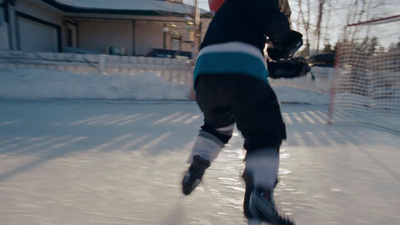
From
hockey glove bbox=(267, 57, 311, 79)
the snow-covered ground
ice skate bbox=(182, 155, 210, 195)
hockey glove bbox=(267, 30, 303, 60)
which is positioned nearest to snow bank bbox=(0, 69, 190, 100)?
the snow-covered ground

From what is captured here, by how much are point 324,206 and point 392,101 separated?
469cm

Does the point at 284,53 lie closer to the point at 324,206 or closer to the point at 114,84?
the point at 324,206

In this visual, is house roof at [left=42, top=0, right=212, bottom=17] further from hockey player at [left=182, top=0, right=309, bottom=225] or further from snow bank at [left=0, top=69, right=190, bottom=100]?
hockey player at [left=182, top=0, right=309, bottom=225]

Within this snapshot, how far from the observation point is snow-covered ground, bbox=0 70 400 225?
59.8 inches

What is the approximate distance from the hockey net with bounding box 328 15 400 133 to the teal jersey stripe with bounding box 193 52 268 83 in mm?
3462

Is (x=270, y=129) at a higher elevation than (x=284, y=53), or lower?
lower

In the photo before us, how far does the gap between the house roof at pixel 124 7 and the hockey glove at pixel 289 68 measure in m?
11.5

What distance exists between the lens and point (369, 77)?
4969 mm

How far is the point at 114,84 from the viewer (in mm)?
6445

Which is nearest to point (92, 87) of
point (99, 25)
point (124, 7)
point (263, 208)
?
point (263, 208)

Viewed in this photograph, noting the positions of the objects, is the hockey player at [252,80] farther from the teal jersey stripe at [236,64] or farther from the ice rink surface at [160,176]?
the ice rink surface at [160,176]

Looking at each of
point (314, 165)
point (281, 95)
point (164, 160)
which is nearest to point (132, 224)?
point (164, 160)

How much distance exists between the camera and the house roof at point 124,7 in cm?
1302

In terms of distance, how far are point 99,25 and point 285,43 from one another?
16.4 meters
